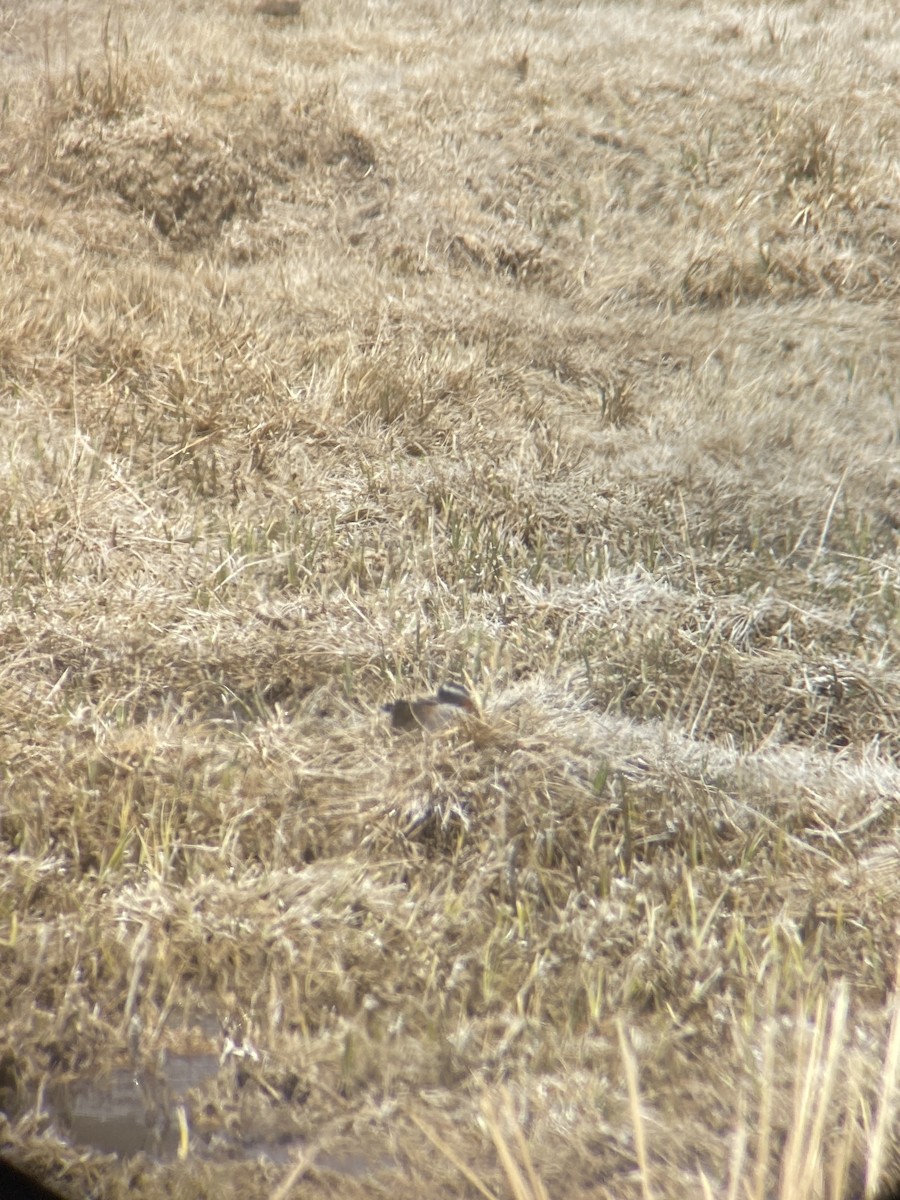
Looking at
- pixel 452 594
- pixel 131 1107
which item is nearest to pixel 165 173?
pixel 452 594

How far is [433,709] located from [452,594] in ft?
1.66

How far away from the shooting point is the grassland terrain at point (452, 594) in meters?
1.79

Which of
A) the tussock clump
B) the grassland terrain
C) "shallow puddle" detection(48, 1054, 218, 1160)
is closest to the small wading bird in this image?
the grassland terrain

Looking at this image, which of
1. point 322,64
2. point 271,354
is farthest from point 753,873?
point 322,64

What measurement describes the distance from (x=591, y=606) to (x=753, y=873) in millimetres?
918

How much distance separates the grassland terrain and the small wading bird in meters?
0.04

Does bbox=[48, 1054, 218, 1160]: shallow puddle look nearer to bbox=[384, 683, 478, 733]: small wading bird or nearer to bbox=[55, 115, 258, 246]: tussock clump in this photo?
bbox=[384, 683, 478, 733]: small wading bird

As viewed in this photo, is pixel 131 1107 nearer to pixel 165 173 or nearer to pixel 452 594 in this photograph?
pixel 452 594

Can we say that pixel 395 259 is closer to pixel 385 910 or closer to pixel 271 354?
pixel 271 354

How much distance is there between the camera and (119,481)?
3.18m

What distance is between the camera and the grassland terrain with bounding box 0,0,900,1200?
1.79 meters

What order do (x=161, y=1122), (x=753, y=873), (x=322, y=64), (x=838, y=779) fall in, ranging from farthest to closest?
1. (x=322, y=64)
2. (x=838, y=779)
3. (x=753, y=873)
4. (x=161, y=1122)

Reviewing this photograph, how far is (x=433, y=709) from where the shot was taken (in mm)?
2521

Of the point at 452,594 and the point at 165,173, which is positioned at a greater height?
the point at 165,173
